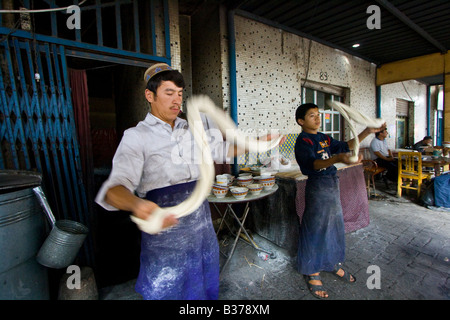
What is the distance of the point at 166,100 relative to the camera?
1.57m

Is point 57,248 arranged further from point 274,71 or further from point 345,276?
point 274,71

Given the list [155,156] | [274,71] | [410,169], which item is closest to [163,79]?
[155,156]

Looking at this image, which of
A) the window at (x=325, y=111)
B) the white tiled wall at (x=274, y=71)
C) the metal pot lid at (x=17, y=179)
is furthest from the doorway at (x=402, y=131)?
the metal pot lid at (x=17, y=179)

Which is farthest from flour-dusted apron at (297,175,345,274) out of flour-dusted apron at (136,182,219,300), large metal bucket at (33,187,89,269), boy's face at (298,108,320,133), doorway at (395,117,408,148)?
doorway at (395,117,408,148)

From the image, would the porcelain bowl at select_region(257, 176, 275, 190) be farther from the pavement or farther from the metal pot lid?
the metal pot lid

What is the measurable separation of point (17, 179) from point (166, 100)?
1692 mm

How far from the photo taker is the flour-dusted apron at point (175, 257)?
161 centimetres

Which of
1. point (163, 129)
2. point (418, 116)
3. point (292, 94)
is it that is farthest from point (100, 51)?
point (418, 116)

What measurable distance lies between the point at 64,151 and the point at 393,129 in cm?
1178

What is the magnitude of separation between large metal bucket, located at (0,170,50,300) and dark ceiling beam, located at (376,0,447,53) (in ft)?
21.3

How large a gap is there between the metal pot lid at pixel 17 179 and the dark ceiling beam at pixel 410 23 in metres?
6.39

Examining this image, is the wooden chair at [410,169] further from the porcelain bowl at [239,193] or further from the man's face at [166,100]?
the man's face at [166,100]

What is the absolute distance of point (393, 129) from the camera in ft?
31.9

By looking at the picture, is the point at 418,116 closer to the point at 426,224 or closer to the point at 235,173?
the point at 426,224
